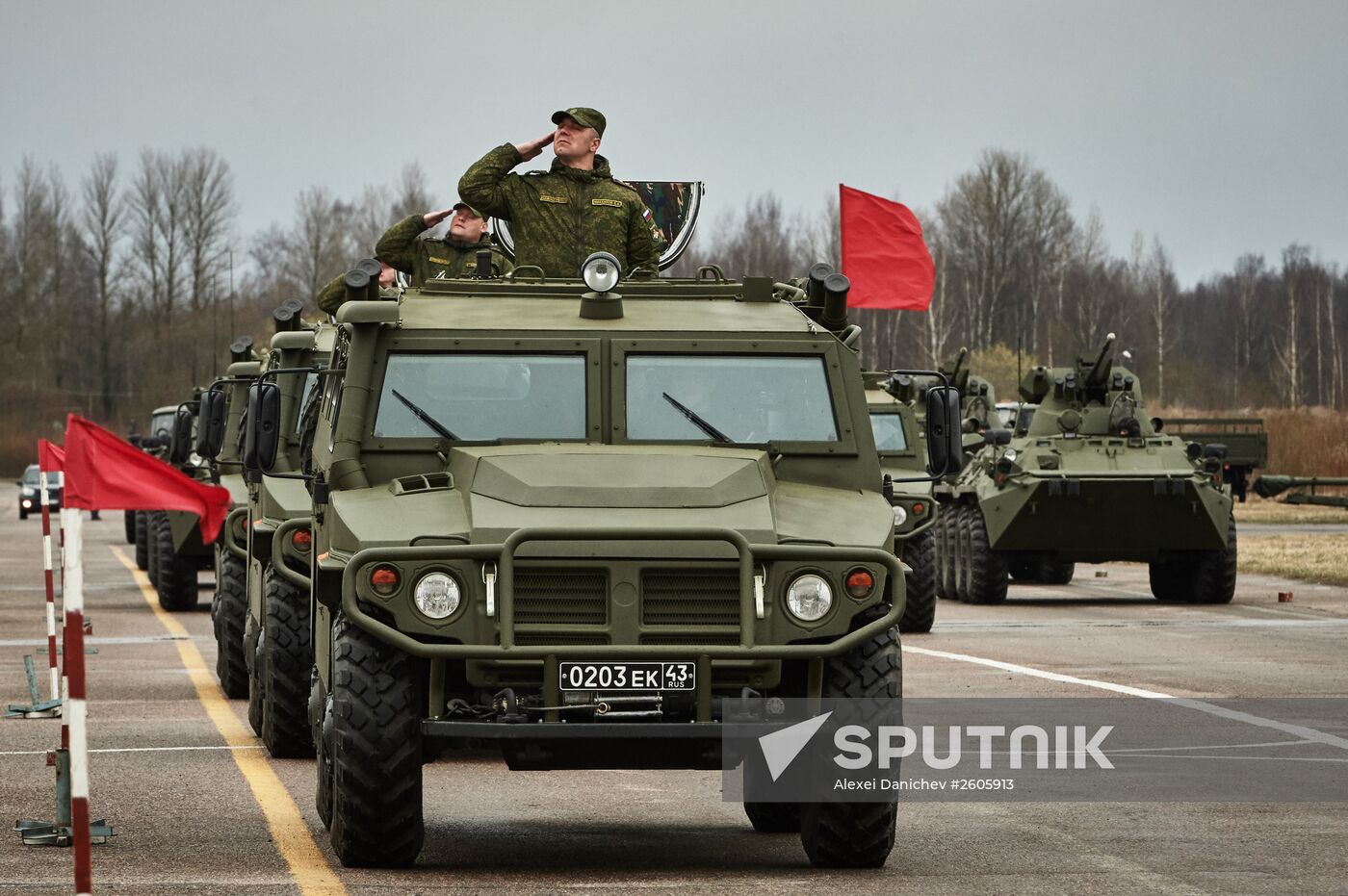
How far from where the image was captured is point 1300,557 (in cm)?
3234

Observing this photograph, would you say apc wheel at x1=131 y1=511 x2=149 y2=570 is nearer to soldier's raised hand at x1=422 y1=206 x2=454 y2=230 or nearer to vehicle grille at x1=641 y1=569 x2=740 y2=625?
soldier's raised hand at x1=422 y1=206 x2=454 y2=230

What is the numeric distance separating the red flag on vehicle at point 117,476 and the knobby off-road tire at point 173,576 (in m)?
13.5

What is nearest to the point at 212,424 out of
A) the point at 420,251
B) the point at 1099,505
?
the point at 420,251

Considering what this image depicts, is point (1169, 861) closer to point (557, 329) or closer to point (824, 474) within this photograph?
point (824, 474)

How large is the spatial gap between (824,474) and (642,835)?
1565 mm

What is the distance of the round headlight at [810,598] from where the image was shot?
8.27 meters

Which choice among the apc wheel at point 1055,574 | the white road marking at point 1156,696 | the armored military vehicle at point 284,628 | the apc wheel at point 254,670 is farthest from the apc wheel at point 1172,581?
the armored military vehicle at point 284,628

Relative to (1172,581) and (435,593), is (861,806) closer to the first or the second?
(435,593)

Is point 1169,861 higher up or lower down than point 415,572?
lower down

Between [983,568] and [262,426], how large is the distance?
55.5ft

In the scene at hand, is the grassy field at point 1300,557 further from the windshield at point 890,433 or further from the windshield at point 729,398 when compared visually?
the windshield at point 729,398

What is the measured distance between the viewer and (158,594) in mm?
24625

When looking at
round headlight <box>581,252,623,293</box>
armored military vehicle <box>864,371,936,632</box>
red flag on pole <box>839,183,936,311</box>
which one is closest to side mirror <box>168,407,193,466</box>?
armored military vehicle <box>864,371,936,632</box>

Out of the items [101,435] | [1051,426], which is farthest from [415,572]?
[1051,426]
